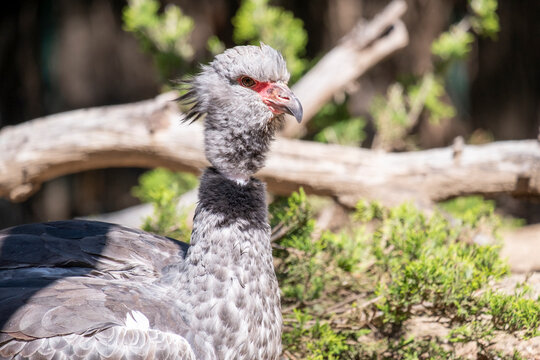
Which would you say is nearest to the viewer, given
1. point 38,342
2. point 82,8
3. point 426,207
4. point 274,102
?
point 38,342

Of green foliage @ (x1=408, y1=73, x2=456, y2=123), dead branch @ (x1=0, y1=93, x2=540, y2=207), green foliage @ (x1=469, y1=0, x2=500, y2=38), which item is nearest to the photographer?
dead branch @ (x1=0, y1=93, x2=540, y2=207)

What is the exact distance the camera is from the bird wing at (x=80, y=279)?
1966 mm

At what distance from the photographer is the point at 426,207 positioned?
13.2 ft

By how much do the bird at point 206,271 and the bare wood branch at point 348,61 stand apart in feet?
8.08

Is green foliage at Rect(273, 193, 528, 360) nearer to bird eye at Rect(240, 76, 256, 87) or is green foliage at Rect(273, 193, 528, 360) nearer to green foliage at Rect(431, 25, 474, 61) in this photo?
bird eye at Rect(240, 76, 256, 87)

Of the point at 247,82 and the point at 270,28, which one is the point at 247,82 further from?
the point at 270,28

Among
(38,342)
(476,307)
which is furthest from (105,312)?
(476,307)

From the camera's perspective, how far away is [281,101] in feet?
7.34

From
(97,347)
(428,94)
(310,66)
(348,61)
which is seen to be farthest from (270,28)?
(97,347)

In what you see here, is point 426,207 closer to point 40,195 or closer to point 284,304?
point 284,304

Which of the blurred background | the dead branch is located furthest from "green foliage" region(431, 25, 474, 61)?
the dead branch

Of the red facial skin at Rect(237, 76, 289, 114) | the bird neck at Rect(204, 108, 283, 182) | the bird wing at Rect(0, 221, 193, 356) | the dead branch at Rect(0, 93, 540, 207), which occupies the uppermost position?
the red facial skin at Rect(237, 76, 289, 114)

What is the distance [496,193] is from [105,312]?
2901 millimetres

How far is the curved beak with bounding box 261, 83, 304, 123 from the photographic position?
223 cm
